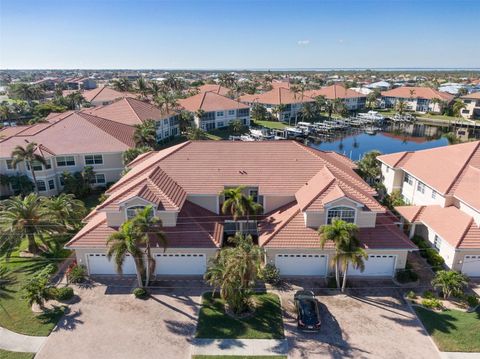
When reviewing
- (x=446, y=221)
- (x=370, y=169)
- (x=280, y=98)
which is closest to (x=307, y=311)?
(x=446, y=221)

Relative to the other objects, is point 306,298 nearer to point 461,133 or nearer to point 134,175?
point 134,175

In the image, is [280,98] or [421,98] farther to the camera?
[421,98]

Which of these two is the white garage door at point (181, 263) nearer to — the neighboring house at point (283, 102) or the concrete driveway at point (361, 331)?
the concrete driveway at point (361, 331)

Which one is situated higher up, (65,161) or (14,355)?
(65,161)

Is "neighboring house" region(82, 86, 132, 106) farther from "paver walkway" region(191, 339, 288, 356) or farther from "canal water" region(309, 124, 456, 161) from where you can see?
"paver walkway" region(191, 339, 288, 356)

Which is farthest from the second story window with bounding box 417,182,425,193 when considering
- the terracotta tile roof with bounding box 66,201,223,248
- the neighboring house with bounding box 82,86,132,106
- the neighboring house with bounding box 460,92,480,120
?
the neighboring house with bounding box 460,92,480,120

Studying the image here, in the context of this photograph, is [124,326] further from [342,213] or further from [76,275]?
[342,213]
